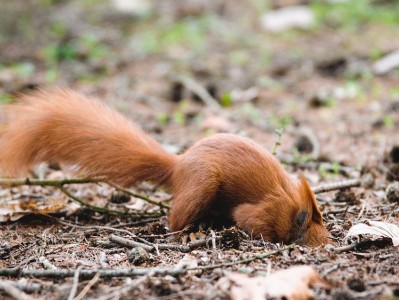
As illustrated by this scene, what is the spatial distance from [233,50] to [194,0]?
3.50 meters

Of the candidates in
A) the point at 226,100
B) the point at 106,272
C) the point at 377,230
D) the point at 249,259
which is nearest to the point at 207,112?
the point at 226,100

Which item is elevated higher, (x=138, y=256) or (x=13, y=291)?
(x=13, y=291)

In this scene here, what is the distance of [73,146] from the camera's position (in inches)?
144

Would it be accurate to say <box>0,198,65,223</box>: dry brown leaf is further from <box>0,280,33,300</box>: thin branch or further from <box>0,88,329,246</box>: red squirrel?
<box>0,280,33,300</box>: thin branch

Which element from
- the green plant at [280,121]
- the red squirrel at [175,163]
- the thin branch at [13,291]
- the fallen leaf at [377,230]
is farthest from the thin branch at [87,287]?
the green plant at [280,121]

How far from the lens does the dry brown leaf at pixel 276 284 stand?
233 centimetres

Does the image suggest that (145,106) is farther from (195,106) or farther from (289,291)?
(289,291)

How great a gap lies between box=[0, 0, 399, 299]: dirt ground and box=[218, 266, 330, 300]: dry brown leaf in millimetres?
63

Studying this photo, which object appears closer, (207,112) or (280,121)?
(280,121)

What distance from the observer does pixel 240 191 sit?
3.42 metres

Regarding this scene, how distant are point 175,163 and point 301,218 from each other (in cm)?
93

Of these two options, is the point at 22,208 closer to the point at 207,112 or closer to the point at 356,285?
the point at 356,285

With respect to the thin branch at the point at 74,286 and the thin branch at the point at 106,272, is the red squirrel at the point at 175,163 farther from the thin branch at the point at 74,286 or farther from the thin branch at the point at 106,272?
the thin branch at the point at 74,286

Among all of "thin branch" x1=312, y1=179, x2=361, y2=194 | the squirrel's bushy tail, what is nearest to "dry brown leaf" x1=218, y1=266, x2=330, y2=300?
the squirrel's bushy tail
